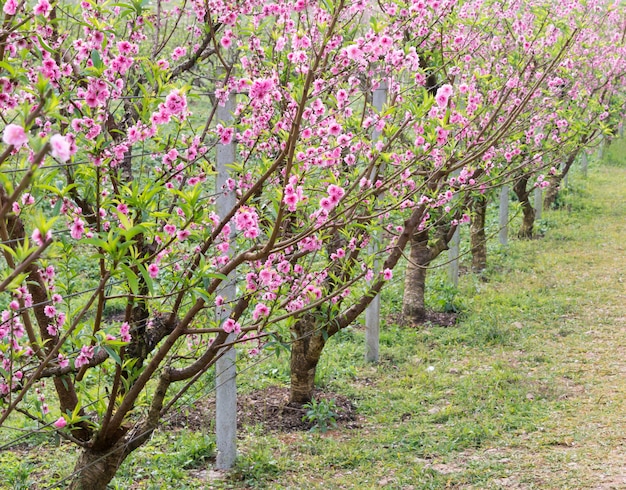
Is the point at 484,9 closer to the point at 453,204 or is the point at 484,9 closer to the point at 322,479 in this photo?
the point at 453,204

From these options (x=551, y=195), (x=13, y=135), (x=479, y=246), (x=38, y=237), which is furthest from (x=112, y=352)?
(x=551, y=195)

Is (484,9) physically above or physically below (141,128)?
above

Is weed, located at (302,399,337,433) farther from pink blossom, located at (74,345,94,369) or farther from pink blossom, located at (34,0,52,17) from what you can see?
pink blossom, located at (34,0,52,17)

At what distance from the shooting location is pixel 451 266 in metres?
10.1

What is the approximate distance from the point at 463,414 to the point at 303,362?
4.69ft

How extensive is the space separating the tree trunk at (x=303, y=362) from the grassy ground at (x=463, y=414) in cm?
50

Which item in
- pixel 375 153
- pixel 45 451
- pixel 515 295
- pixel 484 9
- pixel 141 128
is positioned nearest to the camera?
pixel 141 128

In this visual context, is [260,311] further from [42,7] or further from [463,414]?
[463,414]

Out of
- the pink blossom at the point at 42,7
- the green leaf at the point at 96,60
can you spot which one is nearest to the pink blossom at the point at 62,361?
the green leaf at the point at 96,60

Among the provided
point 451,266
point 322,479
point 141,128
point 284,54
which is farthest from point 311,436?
point 451,266

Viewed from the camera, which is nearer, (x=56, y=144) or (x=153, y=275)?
(x=56, y=144)

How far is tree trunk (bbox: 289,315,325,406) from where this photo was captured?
635 cm

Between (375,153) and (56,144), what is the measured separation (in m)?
2.50

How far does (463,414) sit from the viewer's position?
6301 mm
